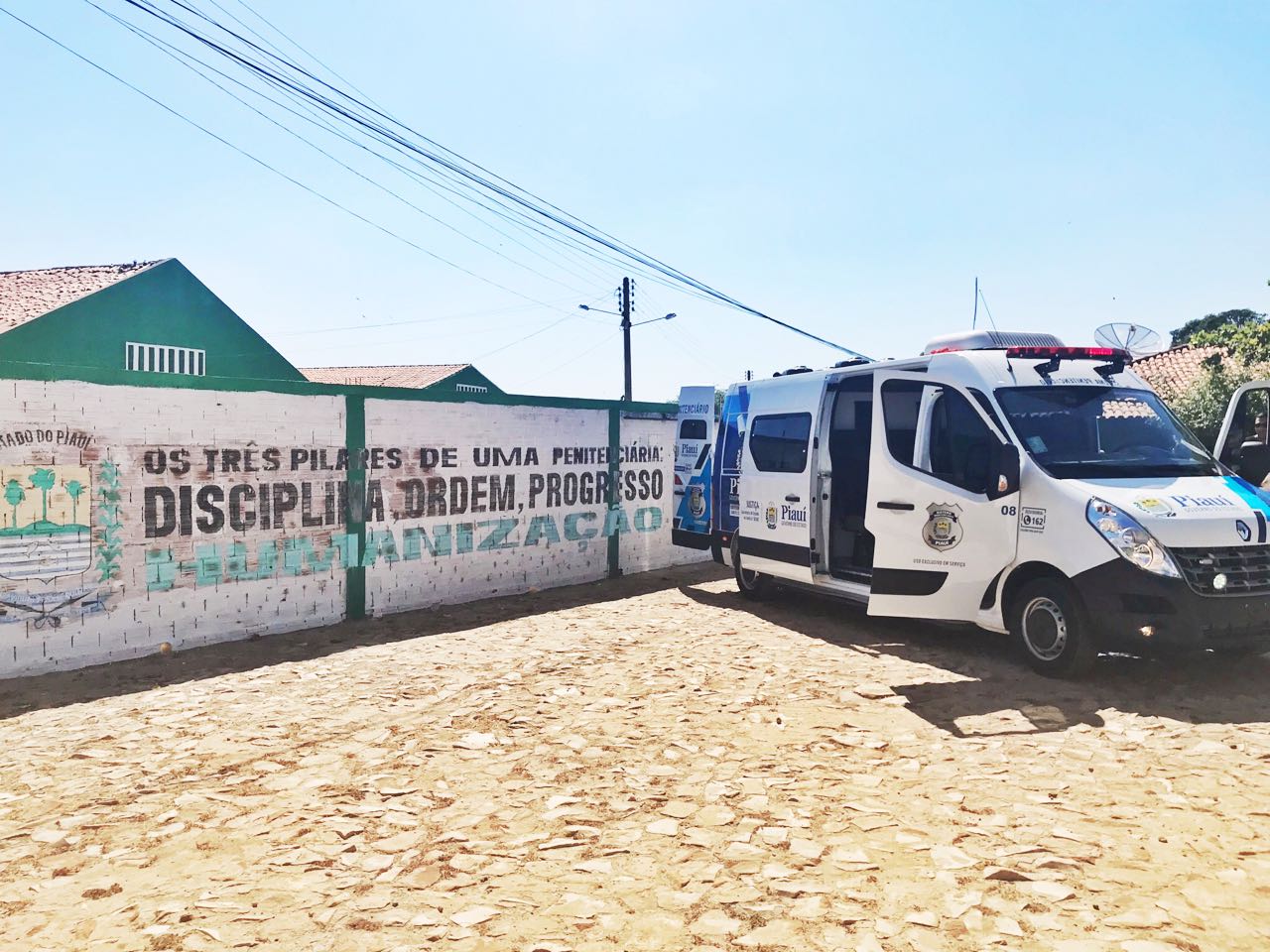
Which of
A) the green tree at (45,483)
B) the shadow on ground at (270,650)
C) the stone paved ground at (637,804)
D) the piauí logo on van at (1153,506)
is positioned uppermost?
the green tree at (45,483)

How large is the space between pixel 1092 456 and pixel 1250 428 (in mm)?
3398

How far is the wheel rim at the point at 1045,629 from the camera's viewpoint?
6.29 m

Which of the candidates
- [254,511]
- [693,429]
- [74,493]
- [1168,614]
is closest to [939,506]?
[1168,614]

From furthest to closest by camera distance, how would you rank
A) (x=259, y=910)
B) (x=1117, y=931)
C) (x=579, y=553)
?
(x=579, y=553) → (x=259, y=910) → (x=1117, y=931)

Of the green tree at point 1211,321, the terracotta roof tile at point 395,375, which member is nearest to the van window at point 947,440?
the terracotta roof tile at point 395,375

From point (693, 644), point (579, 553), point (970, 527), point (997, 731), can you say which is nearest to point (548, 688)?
point (693, 644)

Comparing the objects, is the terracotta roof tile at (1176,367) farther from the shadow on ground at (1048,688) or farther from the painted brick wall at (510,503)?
the shadow on ground at (1048,688)

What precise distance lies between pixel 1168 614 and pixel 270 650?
717 cm

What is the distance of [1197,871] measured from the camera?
346 centimetres

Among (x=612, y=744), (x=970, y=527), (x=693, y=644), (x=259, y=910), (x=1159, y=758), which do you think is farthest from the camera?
(x=693, y=644)

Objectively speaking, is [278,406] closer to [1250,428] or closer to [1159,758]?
[1159,758]

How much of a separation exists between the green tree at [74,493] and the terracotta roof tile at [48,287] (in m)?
21.7

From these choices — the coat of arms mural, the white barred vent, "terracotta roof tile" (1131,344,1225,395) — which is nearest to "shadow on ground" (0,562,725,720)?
the coat of arms mural

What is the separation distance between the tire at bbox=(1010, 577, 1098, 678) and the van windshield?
34.5 inches
